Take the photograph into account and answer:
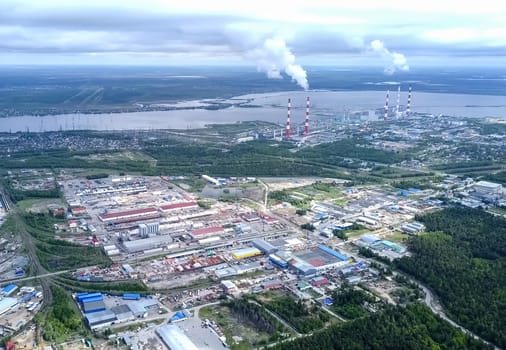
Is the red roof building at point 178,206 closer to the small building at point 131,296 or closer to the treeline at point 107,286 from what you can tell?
the treeline at point 107,286

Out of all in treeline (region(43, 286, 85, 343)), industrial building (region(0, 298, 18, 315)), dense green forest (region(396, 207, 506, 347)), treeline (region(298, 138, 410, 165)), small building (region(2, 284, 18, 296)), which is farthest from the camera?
treeline (region(298, 138, 410, 165))

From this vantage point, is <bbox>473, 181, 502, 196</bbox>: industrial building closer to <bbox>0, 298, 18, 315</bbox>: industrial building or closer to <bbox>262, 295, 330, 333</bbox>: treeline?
<bbox>262, 295, 330, 333</bbox>: treeline

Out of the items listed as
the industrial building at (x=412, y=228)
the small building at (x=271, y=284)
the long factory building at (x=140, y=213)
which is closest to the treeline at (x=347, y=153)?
the industrial building at (x=412, y=228)

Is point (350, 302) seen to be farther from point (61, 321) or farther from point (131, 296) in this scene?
Answer: point (61, 321)

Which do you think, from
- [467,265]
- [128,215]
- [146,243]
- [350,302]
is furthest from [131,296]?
[467,265]

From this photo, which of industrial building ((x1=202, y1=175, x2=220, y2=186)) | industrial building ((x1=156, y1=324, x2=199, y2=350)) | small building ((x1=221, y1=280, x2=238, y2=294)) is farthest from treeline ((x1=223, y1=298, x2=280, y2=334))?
Result: industrial building ((x1=202, y1=175, x2=220, y2=186))

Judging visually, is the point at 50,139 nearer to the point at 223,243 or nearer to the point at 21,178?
the point at 21,178
